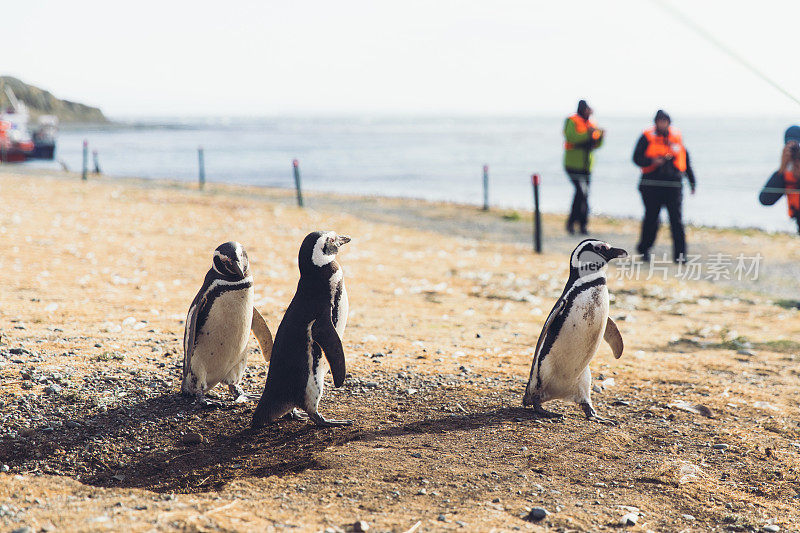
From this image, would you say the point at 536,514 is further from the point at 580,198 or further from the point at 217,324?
the point at 580,198

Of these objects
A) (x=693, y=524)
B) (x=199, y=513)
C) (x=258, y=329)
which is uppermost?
(x=258, y=329)

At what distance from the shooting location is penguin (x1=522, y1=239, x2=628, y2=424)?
4.62m

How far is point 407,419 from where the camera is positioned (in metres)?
4.46

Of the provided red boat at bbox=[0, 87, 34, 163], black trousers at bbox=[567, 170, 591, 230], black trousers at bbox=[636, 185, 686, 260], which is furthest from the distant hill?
black trousers at bbox=[636, 185, 686, 260]

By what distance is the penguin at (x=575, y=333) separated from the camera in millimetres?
4625

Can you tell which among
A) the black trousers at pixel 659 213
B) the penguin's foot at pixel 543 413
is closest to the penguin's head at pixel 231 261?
the penguin's foot at pixel 543 413

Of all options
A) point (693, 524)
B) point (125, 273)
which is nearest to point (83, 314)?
point (125, 273)

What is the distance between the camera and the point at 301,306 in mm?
4305

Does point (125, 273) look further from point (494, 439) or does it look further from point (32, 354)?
point (494, 439)

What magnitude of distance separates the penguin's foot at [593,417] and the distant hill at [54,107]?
204 feet

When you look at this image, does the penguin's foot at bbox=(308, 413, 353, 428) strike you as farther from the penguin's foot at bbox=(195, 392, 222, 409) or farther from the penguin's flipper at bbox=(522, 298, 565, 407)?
the penguin's flipper at bbox=(522, 298, 565, 407)

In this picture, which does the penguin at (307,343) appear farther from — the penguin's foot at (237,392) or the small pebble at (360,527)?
the small pebble at (360,527)

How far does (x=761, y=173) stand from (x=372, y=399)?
3634 cm

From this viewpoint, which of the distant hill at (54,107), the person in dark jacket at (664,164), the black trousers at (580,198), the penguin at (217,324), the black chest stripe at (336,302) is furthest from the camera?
the distant hill at (54,107)
